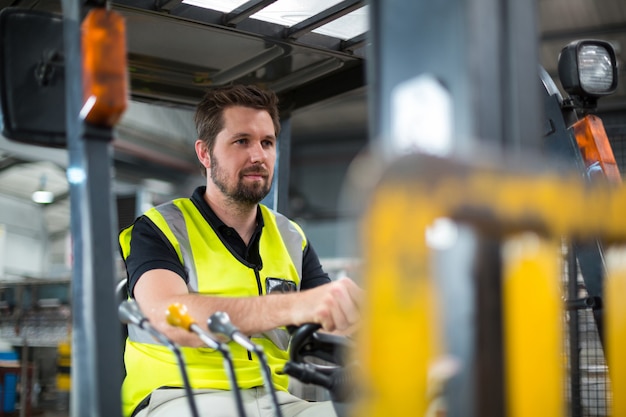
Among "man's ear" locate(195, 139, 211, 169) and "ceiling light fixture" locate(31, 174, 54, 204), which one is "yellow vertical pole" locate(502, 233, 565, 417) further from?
"ceiling light fixture" locate(31, 174, 54, 204)

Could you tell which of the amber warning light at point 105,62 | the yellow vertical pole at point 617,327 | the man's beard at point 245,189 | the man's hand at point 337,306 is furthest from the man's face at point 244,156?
the yellow vertical pole at point 617,327

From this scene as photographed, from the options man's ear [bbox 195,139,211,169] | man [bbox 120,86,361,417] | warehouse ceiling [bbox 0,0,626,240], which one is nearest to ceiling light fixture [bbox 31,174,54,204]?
warehouse ceiling [bbox 0,0,626,240]

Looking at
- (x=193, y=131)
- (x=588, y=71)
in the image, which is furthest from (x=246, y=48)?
(x=193, y=131)

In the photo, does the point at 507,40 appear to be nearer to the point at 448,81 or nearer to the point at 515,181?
the point at 448,81

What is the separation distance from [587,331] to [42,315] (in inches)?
352

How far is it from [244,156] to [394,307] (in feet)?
7.56

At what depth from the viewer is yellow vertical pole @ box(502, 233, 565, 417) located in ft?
3.23

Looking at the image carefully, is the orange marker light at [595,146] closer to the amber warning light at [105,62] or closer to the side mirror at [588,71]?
the side mirror at [588,71]

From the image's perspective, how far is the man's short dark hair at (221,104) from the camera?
3137 millimetres

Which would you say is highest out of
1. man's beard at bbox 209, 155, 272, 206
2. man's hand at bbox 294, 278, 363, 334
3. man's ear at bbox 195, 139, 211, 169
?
man's ear at bbox 195, 139, 211, 169

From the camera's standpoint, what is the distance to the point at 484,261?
0.95 metres

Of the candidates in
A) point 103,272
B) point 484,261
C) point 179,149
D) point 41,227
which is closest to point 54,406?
point 179,149

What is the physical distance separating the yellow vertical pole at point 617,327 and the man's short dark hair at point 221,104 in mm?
2099

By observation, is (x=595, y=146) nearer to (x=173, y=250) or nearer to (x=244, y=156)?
(x=244, y=156)
